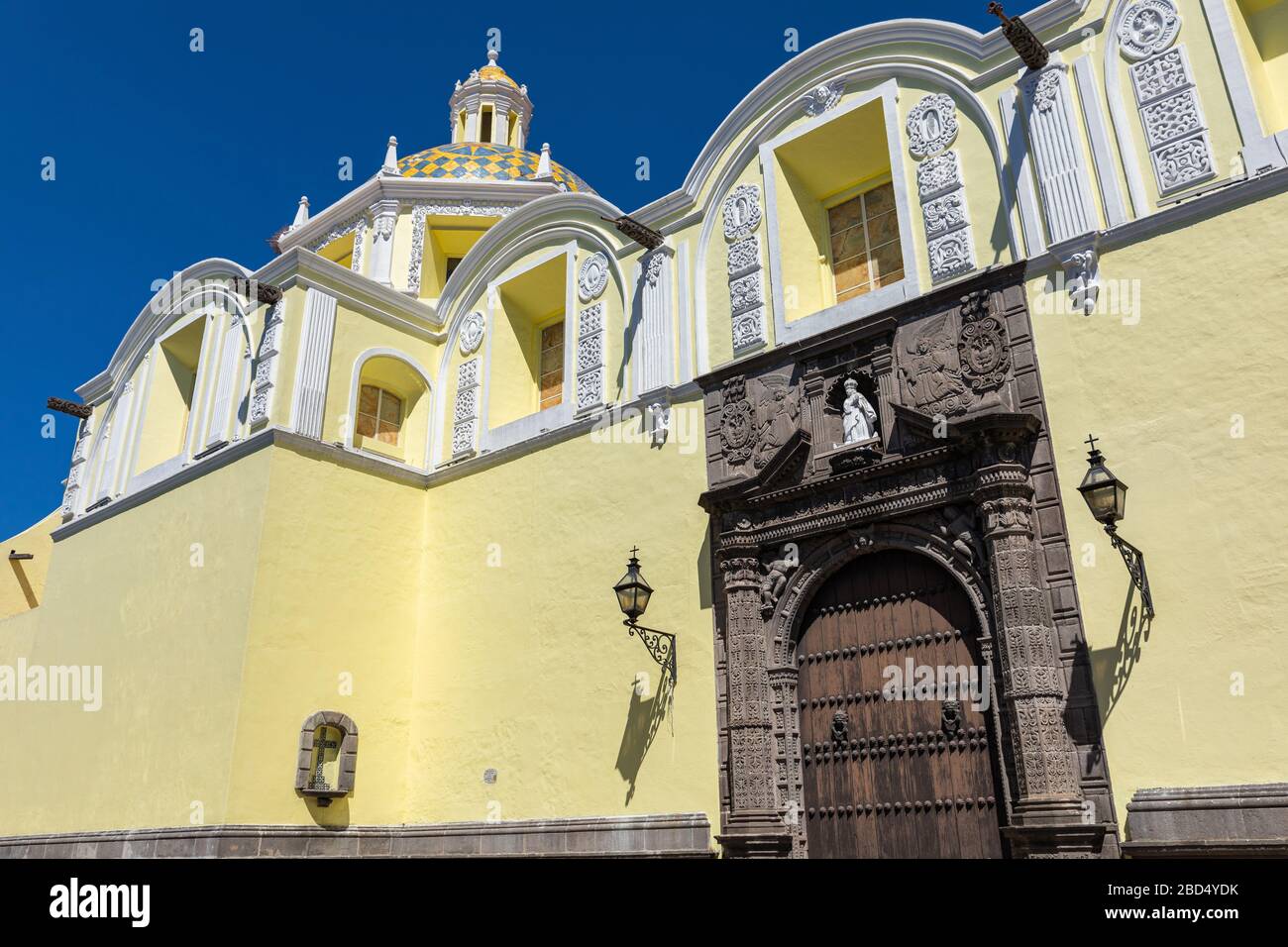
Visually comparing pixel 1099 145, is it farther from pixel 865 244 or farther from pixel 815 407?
pixel 815 407

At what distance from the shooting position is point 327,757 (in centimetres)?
909

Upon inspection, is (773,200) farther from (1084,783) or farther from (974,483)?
(1084,783)

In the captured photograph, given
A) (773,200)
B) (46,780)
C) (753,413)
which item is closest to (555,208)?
(773,200)

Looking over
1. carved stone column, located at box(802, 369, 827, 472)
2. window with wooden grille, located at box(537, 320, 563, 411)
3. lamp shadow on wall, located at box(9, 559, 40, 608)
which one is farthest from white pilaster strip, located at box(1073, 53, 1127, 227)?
lamp shadow on wall, located at box(9, 559, 40, 608)

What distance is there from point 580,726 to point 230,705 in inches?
119

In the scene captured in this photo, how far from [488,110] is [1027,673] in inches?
652

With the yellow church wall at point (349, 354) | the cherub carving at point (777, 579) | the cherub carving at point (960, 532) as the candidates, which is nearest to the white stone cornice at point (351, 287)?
the yellow church wall at point (349, 354)

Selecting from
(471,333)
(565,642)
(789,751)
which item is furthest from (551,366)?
(789,751)

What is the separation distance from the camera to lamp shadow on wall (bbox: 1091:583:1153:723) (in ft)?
19.5

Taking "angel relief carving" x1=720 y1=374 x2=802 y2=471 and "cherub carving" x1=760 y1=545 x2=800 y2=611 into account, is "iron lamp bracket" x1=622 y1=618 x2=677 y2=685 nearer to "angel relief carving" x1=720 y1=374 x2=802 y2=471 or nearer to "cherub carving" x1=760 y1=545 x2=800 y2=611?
"cherub carving" x1=760 y1=545 x2=800 y2=611

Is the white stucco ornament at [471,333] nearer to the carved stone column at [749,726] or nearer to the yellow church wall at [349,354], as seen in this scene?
the yellow church wall at [349,354]

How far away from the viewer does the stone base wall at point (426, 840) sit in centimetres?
766

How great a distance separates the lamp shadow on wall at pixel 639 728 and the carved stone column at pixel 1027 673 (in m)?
2.84

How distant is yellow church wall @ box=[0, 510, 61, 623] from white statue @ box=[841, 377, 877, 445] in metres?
11.9
